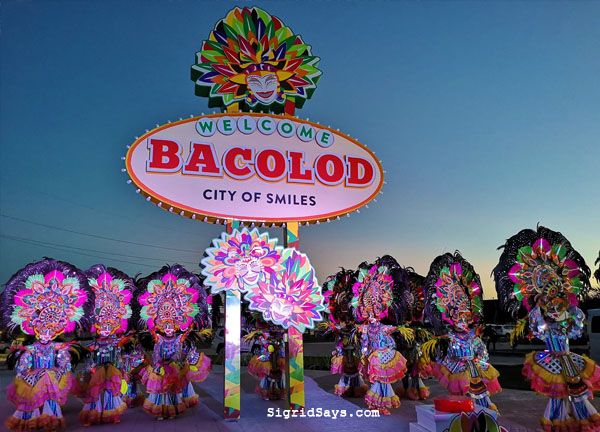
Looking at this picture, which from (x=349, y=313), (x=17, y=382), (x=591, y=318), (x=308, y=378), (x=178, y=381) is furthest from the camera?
(x=591, y=318)

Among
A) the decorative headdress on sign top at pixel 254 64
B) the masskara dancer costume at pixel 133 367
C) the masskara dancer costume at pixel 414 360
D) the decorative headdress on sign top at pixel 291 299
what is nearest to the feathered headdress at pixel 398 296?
the masskara dancer costume at pixel 414 360

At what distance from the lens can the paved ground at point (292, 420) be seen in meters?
6.73

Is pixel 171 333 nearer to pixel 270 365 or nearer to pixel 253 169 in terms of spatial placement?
pixel 270 365

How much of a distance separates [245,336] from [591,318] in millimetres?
11248

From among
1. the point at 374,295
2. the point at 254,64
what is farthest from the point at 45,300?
the point at 374,295

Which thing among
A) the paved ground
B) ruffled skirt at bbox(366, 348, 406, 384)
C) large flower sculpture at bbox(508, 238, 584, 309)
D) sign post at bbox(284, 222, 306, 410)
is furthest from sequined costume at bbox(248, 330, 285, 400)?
large flower sculpture at bbox(508, 238, 584, 309)

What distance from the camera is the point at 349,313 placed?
9.80 m

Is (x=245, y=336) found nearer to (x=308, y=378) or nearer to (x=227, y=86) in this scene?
(x=308, y=378)

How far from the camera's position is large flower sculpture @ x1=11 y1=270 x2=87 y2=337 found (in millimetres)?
6762

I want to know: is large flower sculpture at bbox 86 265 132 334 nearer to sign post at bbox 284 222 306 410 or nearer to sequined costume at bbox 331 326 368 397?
sign post at bbox 284 222 306 410

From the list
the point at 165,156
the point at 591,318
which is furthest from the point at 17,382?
the point at 591,318

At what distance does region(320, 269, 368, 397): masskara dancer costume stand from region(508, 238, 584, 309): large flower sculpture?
3.60 metres

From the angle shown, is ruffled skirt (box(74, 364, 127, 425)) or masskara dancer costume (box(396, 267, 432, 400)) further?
masskara dancer costume (box(396, 267, 432, 400))

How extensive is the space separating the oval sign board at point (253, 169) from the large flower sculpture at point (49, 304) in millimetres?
1973
